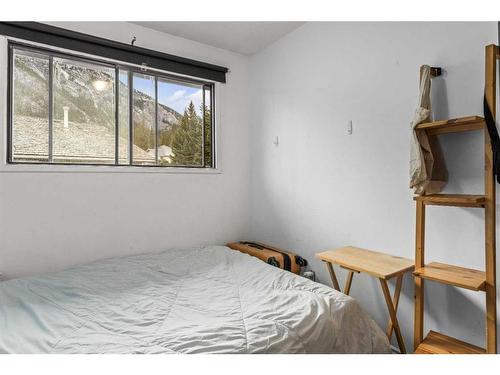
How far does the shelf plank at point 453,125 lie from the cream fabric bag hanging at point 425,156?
0.03 meters

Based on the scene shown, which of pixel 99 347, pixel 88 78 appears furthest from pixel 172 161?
pixel 99 347

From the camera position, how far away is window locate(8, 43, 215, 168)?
84.3 inches

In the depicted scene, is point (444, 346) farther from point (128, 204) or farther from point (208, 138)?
point (208, 138)

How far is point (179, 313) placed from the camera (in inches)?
57.9

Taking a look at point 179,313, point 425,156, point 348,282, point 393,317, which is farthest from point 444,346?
point 179,313

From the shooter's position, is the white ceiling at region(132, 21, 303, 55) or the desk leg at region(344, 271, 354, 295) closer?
the desk leg at region(344, 271, 354, 295)

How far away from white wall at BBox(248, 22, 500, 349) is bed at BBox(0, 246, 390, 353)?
52 centimetres

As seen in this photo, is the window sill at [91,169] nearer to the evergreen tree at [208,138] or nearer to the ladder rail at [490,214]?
the evergreen tree at [208,138]

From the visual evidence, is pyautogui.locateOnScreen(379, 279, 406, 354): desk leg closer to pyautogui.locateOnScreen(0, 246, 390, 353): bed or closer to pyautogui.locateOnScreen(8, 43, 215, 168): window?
pyautogui.locateOnScreen(0, 246, 390, 353): bed

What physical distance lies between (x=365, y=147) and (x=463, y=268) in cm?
90

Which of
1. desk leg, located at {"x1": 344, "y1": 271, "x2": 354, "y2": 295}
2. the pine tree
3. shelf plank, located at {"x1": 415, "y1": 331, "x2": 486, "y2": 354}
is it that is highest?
the pine tree

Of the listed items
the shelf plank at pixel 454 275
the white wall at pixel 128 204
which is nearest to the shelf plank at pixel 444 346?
the shelf plank at pixel 454 275

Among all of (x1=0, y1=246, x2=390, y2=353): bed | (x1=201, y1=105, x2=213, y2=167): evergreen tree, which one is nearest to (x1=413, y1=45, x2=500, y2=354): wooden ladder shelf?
(x1=0, y1=246, x2=390, y2=353): bed

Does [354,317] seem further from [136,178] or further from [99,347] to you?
[136,178]
